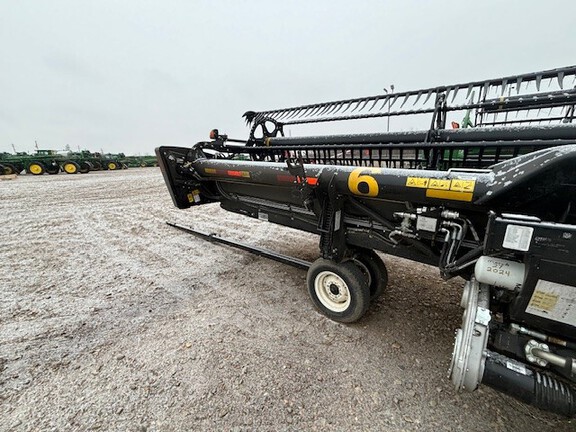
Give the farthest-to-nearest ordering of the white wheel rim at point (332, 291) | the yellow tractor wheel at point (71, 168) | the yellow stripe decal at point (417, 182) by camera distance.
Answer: the yellow tractor wheel at point (71, 168), the white wheel rim at point (332, 291), the yellow stripe decal at point (417, 182)

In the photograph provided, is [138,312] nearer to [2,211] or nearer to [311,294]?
[311,294]

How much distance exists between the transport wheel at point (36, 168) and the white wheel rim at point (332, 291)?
21715 millimetres

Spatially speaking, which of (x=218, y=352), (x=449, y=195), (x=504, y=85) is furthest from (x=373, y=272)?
(x=504, y=85)

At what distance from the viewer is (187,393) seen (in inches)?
62.4

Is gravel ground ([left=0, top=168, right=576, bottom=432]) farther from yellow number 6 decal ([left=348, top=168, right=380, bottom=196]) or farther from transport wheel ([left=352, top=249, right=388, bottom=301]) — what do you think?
yellow number 6 decal ([left=348, top=168, right=380, bottom=196])

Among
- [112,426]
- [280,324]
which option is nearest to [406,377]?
[280,324]

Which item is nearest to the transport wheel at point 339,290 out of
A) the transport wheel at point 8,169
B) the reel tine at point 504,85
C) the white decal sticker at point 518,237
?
the white decal sticker at point 518,237

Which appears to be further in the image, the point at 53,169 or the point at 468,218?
the point at 53,169

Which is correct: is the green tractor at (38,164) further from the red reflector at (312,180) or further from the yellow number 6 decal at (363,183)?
the yellow number 6 decal at (363,183)

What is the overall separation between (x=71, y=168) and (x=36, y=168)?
1739 millimetres

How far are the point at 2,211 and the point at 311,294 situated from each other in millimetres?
8001

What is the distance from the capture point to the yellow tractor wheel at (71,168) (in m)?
17.4

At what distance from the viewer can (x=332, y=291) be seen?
7.69 feet

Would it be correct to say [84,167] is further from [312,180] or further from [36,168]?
[312,180]
